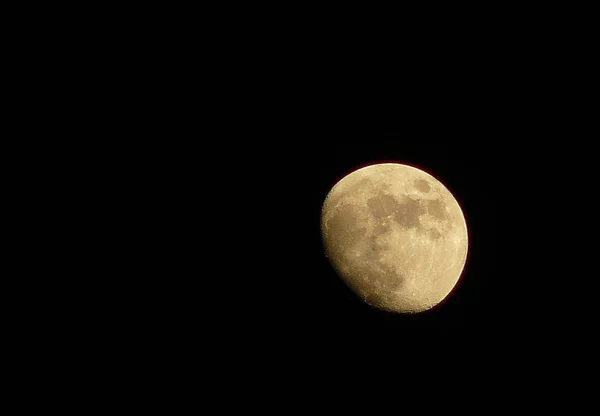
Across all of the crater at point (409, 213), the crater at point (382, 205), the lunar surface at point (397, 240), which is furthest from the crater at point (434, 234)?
the crater at point (382, 205)

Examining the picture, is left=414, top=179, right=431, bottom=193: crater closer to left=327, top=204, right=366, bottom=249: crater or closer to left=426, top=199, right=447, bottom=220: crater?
left=426, top=199, right=447, bottom=220: crater

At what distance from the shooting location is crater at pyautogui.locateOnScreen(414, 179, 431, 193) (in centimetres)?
282

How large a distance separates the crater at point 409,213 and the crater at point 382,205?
0.05 meters

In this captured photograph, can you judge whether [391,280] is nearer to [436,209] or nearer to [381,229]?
[381,229]

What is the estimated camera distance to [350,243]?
270 cm

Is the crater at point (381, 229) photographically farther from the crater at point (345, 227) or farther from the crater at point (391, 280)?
the crater at point (391, 280)

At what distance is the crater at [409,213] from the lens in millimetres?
2615

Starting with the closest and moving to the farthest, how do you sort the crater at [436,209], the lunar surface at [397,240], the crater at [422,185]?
the lunar surface at [397,240] → the crater at [436,209] → the crater at [422,185]

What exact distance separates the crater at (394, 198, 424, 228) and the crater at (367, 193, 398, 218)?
0.16ft

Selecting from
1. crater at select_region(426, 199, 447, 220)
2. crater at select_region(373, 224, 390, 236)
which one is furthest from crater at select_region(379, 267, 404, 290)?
crater at select_region(426, 199, 447, 220)

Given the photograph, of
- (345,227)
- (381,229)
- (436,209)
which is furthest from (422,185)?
(345,227)

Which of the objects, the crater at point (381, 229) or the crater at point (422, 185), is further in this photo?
the crater at point (422, 185)

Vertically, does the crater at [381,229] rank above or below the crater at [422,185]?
below

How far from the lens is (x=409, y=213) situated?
265 centimetres
